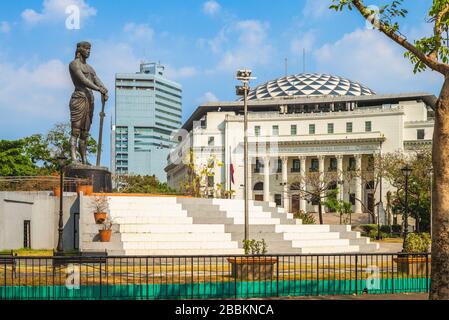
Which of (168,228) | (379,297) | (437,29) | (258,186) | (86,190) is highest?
(437,29)

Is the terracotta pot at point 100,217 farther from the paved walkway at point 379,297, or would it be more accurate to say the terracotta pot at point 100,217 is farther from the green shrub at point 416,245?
the paved walkway at point 379,297

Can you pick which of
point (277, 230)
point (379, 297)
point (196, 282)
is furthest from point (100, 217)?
point (379, 297)

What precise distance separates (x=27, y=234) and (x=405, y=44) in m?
22.5

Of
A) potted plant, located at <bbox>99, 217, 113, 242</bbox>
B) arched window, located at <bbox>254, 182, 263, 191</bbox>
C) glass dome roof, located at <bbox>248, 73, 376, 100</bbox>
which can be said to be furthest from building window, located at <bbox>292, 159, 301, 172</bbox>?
potted plant, located at <bbox>99, 217, 113, 242</bbox>

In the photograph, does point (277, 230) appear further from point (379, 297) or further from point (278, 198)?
point (278, 198)

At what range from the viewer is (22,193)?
3111 centimetres

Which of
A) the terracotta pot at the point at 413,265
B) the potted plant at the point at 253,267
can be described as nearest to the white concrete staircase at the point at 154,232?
the potted plant at the point at 253,267

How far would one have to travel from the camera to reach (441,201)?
1157 cm

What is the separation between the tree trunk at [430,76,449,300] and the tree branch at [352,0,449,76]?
410 mm

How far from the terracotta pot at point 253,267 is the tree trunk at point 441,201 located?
6.46 metres

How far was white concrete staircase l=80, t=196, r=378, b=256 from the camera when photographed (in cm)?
2700

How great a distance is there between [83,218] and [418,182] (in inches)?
1608

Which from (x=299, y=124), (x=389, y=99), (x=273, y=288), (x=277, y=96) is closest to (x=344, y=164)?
(x=299, y=124)

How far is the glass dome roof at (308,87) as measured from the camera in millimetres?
129000
